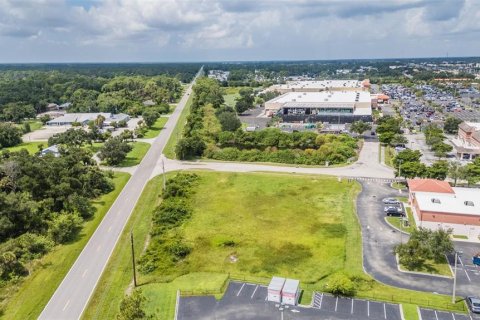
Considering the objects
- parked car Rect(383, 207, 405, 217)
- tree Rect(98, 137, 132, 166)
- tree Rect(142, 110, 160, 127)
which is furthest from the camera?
tree Rect(142, 110, 160, 127)

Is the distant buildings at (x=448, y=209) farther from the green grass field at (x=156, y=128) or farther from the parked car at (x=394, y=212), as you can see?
the green grass field at (x=156, y=128)

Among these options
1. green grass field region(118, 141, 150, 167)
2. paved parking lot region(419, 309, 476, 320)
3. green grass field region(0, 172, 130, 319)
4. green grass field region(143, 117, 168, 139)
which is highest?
green grass field region(143, 117, 168, 139)

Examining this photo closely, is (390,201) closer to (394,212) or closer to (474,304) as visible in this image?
(394,212)

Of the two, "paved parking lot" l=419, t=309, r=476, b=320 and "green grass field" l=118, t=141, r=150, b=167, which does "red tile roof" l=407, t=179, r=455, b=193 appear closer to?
"paved parking lot" l=419, t=309, r=476, b=320

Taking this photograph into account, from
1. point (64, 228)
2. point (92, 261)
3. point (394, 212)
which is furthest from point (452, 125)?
point (64, 228)

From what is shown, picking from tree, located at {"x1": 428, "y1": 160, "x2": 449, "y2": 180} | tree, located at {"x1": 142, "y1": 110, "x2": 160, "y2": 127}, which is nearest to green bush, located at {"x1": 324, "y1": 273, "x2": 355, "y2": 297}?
tree, located at {"x1": 428, "y1": 160, "x2": 449, "y2": 180}

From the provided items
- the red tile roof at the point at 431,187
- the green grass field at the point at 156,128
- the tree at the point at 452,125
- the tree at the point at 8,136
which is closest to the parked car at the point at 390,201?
the red tile roof at the point at 431,187
